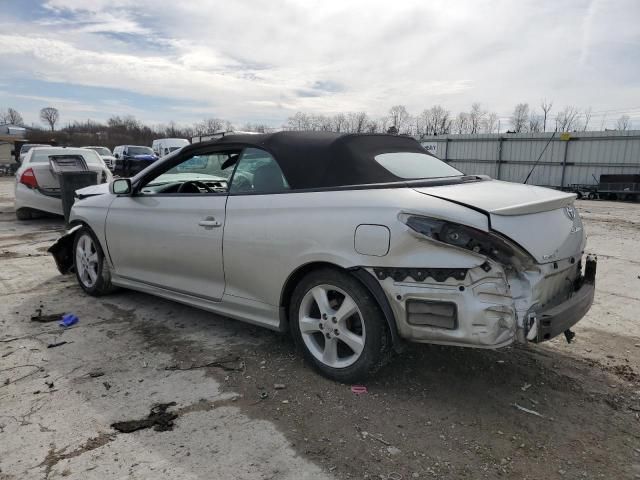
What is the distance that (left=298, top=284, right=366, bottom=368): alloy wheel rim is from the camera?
10.1 ft

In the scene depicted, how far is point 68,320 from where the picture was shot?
4.32m

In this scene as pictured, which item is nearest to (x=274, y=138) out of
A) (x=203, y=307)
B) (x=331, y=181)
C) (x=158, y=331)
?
(x=331, y=181)

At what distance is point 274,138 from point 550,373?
257 cm

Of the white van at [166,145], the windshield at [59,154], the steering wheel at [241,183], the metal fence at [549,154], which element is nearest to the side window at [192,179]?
the steering wheel at [241,183]

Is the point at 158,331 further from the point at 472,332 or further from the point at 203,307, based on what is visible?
the point at 472,332

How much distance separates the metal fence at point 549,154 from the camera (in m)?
21.8

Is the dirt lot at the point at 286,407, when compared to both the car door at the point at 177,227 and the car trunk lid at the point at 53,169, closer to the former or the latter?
the car door at the point at 177,227

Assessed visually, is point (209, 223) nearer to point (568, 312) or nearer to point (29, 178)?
point (568, 312)

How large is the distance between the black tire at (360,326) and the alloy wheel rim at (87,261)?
111 inches

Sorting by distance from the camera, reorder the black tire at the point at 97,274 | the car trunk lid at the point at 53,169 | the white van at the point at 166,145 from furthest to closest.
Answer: the white van at the point at 166,145 < the car trunk lid at the point at 53,169 < the black tire at the point at 97,274

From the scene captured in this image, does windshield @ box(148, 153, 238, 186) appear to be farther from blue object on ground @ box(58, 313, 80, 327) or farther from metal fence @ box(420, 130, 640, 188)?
metal fence @ box(420, 130, 640, 188)

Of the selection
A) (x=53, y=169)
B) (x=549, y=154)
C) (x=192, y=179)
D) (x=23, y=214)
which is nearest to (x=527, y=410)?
(x=192, y=179)

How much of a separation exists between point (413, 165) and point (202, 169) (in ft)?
6.97

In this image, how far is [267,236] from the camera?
3357 mm
